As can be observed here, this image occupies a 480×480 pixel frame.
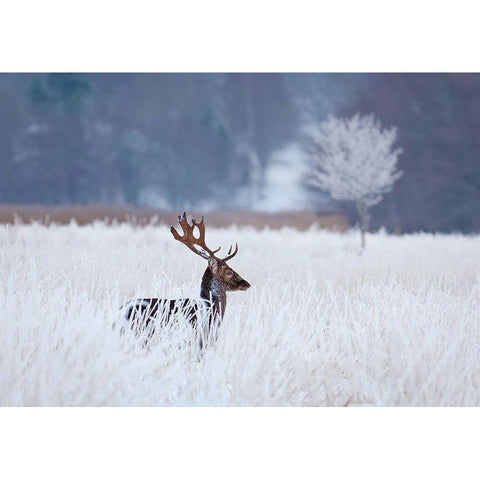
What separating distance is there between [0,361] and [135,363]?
0.70 metres

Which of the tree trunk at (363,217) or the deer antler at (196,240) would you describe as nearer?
the deer antler at (196,240)

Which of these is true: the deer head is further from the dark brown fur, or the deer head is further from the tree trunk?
the tree trunk

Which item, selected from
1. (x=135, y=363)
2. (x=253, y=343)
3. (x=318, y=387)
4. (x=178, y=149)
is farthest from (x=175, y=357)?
(x=178, y=149)

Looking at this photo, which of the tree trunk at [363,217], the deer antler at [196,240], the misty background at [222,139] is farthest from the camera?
the tree trunk at [363,217]

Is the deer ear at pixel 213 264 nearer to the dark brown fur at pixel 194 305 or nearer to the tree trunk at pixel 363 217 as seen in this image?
the dark brown fur at pixel 194 305

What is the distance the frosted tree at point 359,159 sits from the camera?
141 inches

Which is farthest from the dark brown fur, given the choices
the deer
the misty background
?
the misty background

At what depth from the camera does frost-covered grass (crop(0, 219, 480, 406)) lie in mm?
2887

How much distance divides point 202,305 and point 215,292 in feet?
0.32

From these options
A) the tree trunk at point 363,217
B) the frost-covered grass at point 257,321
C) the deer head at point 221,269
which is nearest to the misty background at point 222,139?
the tree trunk at point 363,217

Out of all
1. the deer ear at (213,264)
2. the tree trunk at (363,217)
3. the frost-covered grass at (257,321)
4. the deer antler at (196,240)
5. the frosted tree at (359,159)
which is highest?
the frosted tree at (359,159)

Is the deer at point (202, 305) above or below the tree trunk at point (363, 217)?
below

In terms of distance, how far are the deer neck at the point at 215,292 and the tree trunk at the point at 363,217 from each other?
3.58ft

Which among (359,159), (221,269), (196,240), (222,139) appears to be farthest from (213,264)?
(359,159)
